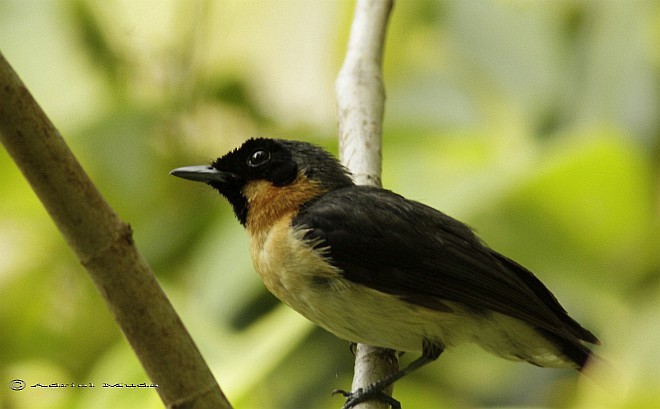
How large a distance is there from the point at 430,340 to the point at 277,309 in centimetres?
108

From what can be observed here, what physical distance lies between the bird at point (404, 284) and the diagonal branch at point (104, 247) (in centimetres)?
79

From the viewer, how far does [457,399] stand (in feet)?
10.4

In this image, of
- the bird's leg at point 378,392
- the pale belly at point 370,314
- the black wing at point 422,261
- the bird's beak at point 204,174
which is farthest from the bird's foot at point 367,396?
the bird's beak at point 204,174

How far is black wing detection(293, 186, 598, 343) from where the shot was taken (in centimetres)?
240

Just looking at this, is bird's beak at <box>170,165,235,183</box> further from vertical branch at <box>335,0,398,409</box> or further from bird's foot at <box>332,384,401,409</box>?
bird's foot at <box>332,384,401,409</box>

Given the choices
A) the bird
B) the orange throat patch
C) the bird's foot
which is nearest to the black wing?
the bird

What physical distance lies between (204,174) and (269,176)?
0.20 meters

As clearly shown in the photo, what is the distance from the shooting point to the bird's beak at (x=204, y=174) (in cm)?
270

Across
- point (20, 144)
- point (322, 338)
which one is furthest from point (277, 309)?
point (20, 144)

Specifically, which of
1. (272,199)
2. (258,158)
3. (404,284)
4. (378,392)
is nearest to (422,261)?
(404,284)

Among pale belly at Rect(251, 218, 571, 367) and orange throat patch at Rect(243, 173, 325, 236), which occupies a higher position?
orange throat patch at Rect(243, 173, 325, 236)

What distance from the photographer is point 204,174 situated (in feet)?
9.01

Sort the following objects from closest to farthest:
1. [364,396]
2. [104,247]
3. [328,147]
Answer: [104,247] < [364,396] < [328,147]

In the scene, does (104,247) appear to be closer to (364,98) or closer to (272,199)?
(272,199)
